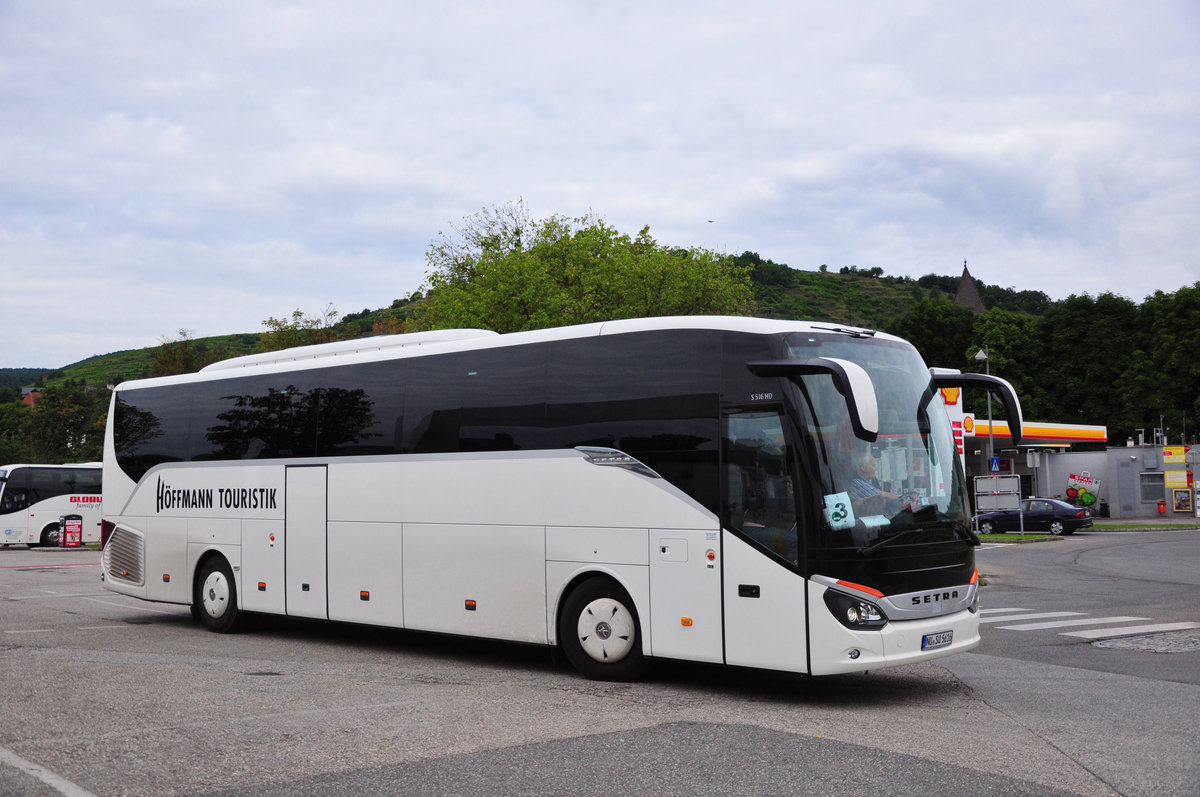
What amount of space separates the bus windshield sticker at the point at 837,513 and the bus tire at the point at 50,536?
42.4 meters

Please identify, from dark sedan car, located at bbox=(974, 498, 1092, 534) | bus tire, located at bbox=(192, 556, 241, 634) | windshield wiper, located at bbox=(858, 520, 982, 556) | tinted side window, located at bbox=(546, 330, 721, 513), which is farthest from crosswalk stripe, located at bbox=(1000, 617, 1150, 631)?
dark sedan car, located at bbox=(974, 498, 1092, 534)

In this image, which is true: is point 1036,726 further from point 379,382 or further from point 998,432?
point 998,432

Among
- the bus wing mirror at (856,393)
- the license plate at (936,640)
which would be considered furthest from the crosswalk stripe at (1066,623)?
the bus wing mirror at (856,393)

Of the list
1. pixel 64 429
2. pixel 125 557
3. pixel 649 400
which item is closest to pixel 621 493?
pixel 649 400

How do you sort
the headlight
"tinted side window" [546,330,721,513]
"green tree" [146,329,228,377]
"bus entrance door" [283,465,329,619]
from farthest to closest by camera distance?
→ "green tree" [146,329,228,377] → "bus entrance door" [283,465,329,619] → "tinted side window" [546,330,721,513] → the headlight

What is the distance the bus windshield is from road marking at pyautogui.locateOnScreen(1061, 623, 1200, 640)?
5.57 meters

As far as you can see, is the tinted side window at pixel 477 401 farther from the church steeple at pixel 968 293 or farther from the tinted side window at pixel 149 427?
the church steeple at pixel 968 293

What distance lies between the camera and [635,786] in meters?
6.24

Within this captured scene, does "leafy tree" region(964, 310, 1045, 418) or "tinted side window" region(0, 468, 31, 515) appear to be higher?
"leafy tree" region(964, 310, 1045, 418)

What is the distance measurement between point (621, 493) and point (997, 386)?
362 centimetres

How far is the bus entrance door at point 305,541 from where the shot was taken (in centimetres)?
1331

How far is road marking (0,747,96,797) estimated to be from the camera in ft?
20.1

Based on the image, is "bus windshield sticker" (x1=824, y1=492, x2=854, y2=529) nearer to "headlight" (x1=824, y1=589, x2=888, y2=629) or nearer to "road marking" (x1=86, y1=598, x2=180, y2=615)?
"headlight" (x1=824, y1=589, x2=888, y2=629)

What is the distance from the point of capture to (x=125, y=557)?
16.2 metres
